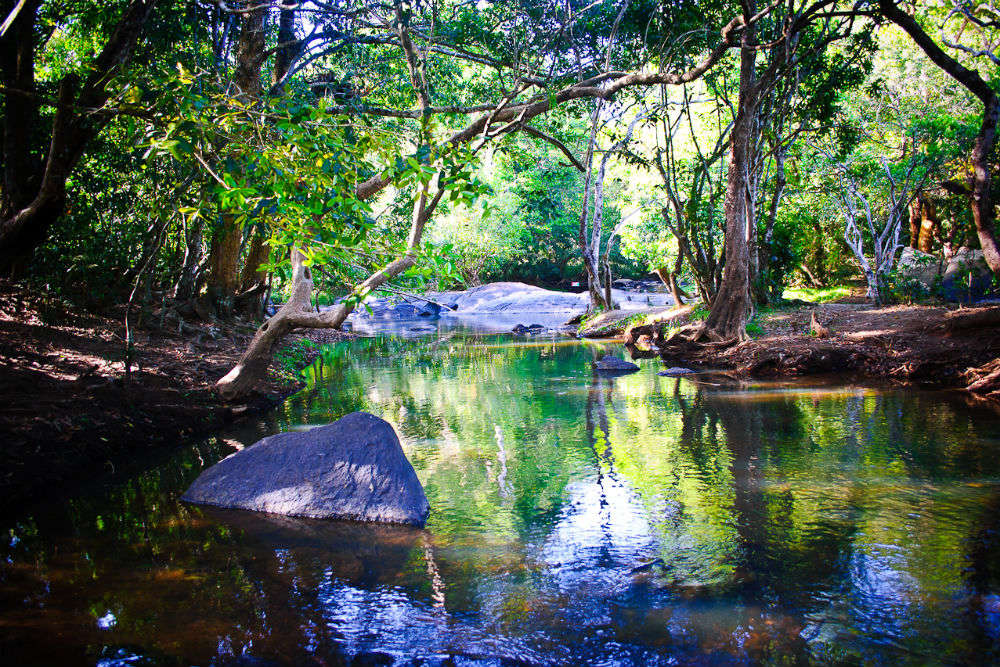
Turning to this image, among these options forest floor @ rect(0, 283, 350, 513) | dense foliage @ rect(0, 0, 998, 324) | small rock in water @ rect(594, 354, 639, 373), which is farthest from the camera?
small rock in water @ rect(594, 354, 639, 373)

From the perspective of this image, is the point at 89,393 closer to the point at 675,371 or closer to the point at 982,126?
the point at 675,371

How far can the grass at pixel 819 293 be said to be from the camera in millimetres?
22938

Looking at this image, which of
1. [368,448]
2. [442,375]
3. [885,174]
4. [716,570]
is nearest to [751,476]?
[716,570]

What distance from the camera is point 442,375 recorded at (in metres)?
13.9

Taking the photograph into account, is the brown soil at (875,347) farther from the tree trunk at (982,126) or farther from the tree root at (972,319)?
the tree trunk at (982,126)

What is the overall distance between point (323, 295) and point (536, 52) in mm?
7583

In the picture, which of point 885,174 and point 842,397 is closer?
point 842,397

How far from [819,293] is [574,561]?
2301 centimetres

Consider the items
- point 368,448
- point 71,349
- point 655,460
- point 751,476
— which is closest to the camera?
point 368,448

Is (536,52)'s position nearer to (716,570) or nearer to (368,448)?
(368,448)

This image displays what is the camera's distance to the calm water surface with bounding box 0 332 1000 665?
3533mm

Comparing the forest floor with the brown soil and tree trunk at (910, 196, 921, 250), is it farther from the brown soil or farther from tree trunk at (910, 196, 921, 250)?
tree trunk at (910, 196, 921, 250)

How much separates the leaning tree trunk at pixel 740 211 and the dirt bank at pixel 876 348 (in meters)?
0.72

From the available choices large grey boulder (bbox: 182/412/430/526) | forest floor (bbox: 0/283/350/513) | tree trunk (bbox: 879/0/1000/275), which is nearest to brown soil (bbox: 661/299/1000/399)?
tree trunk (bbox: 879/0/1000/275)
